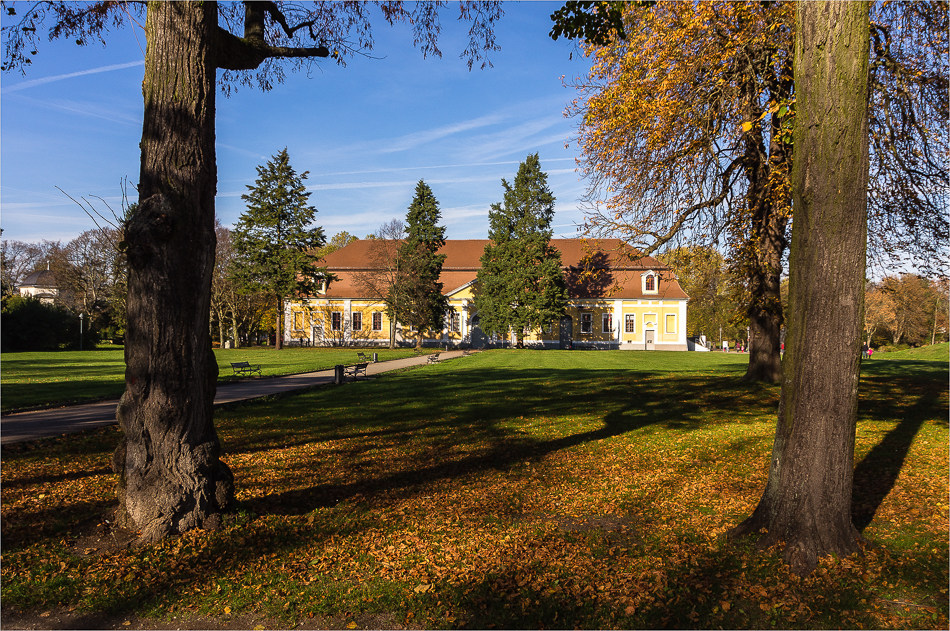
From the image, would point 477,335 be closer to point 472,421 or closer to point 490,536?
point 472,421

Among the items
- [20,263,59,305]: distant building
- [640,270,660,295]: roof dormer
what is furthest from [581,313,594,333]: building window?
[20,263,59,305]: distant building

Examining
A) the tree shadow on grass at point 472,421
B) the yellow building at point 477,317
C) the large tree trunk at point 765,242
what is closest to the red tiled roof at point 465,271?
the yellow building at point 477,317

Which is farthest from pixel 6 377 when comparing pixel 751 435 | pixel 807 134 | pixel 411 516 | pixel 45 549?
pixel 807 134

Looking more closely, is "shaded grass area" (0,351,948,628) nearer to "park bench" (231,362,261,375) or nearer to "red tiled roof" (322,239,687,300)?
"park bench" (231,362,261,375)

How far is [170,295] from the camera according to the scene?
5.04m

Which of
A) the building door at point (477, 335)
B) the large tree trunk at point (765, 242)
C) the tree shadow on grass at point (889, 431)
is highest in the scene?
the large tree trunk at point (765, 242)

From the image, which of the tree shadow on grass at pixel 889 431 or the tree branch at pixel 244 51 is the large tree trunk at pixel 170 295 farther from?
the tree shadow on grass at pixel 889 431

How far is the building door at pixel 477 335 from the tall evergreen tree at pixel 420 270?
16.5ft

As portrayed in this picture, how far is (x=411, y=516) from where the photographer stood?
5891mm

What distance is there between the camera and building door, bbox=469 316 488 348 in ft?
176

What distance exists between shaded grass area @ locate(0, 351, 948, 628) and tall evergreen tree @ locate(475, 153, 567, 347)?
3593 cm

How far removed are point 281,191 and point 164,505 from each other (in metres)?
47.2

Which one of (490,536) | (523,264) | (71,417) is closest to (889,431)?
(490,536)

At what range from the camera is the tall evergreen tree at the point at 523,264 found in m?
46.6
